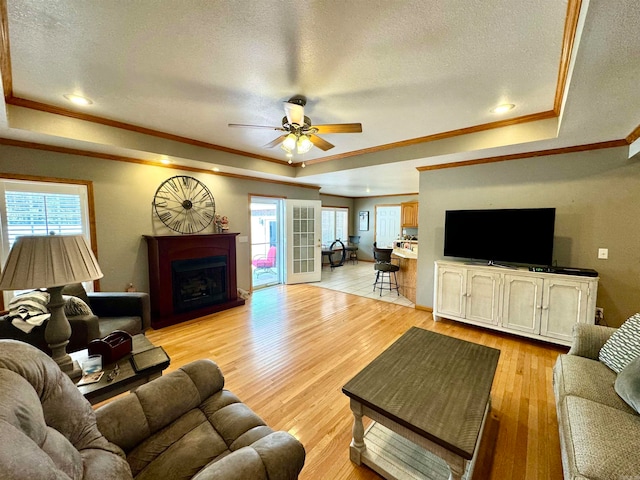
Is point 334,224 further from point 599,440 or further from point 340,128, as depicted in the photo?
point 599,440

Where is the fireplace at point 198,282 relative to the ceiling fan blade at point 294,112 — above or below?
below

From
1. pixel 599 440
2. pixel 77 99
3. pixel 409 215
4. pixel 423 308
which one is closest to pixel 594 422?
pixel 599 440

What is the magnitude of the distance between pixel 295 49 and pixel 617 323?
430cm

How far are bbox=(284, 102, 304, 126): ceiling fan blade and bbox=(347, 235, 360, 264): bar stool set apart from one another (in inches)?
271

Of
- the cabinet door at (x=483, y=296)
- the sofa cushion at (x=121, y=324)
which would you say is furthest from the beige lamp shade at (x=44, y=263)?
the cabinet door at (x=483, y=296)

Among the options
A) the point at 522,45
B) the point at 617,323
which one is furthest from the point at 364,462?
the point at 617,323

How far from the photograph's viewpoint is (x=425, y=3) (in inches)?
53.6

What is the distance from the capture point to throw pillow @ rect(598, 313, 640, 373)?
5.50 ft

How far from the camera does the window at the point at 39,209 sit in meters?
2.80

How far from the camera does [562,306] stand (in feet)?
9.71

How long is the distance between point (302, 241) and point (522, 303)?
13.6ft

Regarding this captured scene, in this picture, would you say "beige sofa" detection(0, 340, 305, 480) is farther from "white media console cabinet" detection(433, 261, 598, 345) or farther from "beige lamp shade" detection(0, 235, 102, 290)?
"white media console cabinet" detection(433, 261, 598, 345)

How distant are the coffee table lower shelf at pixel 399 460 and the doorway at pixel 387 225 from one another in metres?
7.31

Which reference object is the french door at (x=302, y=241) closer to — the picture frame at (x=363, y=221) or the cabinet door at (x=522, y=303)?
the picture frame at (x=363, y=221)
